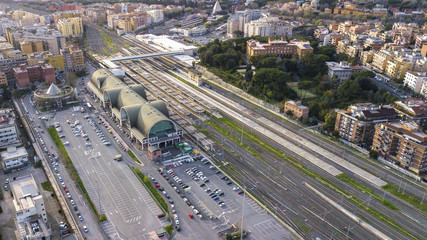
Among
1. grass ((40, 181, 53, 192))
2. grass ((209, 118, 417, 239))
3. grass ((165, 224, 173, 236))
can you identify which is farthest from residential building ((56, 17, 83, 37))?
grass ((165, 224, 173, 236))

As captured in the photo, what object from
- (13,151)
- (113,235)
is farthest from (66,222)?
(13,151)

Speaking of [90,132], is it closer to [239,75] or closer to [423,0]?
[239,75]

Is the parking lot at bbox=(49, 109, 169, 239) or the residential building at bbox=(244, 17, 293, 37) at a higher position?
the residential building at bbox=(244, 17, 293, 37)

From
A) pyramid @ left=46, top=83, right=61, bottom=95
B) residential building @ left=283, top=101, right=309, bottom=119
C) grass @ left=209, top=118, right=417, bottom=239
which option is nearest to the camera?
grass @ left=209, top=118, right=417, bottom=239

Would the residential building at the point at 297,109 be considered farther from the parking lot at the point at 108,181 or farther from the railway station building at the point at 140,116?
the parking lot at the point at 108,181

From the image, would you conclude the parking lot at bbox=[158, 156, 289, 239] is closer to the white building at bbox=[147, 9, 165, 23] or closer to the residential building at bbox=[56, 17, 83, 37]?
the residential building at bbox=[56, 17, 83, 37]

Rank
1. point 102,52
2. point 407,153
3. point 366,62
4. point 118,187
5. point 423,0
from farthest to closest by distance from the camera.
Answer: point 423,0 < point 102,52 < point 366,62 < point 407,153 < point 118,187
